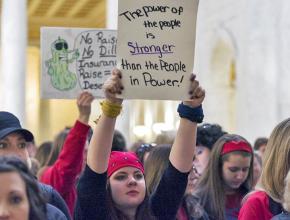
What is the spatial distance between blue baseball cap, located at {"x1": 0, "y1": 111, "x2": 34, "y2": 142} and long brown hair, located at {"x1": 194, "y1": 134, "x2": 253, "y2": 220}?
5.35 ft

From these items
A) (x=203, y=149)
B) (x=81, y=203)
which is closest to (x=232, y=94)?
(x=203, y=149)

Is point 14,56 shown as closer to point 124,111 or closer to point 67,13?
point 124,111

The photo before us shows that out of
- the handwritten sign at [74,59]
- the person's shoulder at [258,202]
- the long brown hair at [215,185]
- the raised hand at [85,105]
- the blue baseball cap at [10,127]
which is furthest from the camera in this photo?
the handwritten sign at [74,59]

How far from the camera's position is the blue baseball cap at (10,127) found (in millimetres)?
5395

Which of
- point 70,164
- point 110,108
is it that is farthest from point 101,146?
point 70,164

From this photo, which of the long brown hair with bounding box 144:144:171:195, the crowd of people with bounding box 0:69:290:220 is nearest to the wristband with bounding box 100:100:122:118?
the crowd of people with bounding box 0:69:290:220

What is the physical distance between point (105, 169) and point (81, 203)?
8.9 inches

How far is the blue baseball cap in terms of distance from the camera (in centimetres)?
539

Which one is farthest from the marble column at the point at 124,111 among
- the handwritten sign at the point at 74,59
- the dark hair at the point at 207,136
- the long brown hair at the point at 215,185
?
the long brown hair at the point at 215,185

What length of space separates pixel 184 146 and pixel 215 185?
171 centimetres

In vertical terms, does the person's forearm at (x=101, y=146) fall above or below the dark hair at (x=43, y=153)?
above

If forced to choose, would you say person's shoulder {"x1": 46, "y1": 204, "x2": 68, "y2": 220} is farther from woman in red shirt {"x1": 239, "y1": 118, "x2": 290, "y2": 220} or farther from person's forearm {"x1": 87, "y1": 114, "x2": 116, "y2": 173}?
woman in red shirt {"x1": 239, "y1": 118, "x2": 290, "y2": 220}

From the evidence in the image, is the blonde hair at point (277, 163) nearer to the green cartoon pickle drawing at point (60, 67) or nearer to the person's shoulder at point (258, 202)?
the person's shoulder at point (258, 202)

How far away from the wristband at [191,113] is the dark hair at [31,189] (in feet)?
4.71
